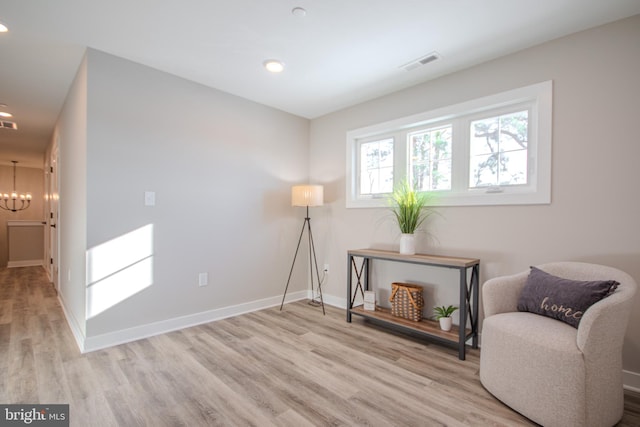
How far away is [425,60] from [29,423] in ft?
12.1

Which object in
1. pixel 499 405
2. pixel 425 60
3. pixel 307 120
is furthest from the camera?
pixel 307 120

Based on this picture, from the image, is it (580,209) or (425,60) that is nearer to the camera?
(580,209)

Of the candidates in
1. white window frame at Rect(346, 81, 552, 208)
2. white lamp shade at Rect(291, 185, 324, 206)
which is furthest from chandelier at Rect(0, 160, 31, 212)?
white window frame at Rect(346, 81, 552, 208)

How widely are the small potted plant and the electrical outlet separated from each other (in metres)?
2.35

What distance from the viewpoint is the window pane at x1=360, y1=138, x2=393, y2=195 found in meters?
3.53

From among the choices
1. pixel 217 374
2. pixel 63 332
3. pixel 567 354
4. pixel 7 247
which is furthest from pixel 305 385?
pixel 7 247

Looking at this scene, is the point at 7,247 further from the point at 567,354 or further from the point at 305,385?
the point at 567,354

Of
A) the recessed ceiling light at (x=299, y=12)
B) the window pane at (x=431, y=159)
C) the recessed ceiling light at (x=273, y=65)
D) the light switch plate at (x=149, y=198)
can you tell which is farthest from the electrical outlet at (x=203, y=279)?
the recessed ceiling light at (x=299, y=12)

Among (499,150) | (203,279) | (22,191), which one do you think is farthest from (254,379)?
(22,191)

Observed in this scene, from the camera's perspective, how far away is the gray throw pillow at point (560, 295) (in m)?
1.75

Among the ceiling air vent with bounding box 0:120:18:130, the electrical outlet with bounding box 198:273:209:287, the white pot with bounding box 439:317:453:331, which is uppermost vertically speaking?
the ceiling air vent with bounding box 0:120:18:130

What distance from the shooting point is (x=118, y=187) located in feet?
8.85

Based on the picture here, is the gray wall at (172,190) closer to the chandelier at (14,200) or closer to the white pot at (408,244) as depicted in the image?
the white pot at (408,244)

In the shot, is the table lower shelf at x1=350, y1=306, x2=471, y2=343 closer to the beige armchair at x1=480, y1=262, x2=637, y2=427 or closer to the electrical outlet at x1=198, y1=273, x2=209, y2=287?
the beige armchair at x1=480, y1=262, x2=637, y2=427
